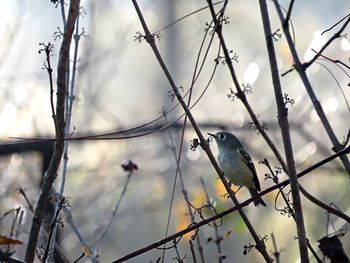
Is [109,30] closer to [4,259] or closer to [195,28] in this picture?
[195,28]

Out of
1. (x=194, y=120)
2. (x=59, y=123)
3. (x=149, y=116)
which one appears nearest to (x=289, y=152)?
(x=194, y=120)

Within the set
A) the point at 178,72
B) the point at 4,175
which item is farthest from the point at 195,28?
the point at 4,175

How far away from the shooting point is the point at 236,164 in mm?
3506

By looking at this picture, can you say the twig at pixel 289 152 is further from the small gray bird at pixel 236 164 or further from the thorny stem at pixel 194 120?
the small gray bird at pixel 236 164

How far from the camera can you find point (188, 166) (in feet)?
23.2

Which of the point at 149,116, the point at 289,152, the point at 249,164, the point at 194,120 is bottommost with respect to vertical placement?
the point at 289,152

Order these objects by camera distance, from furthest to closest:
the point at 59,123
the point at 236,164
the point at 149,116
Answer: the point at 149,116
the point at 236,164
the point at 59,123

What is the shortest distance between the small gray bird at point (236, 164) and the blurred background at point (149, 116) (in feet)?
2.82

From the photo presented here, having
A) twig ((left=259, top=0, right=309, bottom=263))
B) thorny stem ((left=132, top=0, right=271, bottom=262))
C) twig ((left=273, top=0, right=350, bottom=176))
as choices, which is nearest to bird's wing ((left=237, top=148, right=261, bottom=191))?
thorny stem ((left=132, top=0, right=271, bottom=262))

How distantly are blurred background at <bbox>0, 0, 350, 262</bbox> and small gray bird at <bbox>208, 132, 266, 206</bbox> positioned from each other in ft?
2.82

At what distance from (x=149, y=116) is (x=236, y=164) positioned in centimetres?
453

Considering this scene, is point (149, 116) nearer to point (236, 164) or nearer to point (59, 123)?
point (236, 164)

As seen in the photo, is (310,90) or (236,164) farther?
(236,164)

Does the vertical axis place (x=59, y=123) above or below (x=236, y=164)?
below
